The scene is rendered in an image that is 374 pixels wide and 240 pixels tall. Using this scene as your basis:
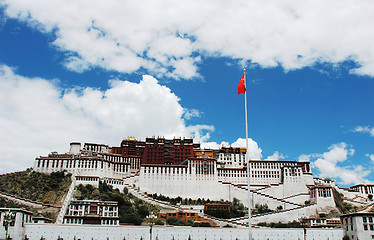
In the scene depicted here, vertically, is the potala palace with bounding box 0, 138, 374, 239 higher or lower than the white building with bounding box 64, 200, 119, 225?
higher

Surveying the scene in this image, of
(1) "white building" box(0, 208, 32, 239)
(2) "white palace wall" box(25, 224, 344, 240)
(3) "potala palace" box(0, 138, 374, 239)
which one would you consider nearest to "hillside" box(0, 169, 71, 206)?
(3) "potala palace" box(0, 138, 374, 239)

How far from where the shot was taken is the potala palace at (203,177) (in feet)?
327

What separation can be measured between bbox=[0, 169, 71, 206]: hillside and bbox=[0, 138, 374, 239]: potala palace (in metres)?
2.76

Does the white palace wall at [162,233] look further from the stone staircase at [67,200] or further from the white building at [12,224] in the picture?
the stone staircase at [67,200]

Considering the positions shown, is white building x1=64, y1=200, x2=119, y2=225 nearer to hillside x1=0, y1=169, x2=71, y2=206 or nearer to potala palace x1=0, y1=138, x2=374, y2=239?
potala palace x1=0, y1=138, x2=374, y2=239

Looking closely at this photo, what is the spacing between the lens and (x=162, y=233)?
68.9 metres

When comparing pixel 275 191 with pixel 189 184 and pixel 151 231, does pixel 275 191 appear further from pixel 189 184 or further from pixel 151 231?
pixel 151 231

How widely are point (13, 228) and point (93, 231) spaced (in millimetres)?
13203

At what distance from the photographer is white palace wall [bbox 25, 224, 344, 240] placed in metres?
65.3

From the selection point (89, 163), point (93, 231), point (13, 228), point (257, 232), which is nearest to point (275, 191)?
point (257, 232)

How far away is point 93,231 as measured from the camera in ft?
219

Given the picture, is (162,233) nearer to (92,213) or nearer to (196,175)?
(92,213)

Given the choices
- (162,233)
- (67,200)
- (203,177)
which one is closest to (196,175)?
(203,177)

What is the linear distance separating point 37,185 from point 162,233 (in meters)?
45.6
